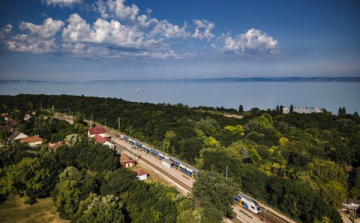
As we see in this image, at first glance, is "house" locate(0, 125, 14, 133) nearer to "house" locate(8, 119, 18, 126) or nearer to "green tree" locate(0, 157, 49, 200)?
"house" locate(8, 119, 18, 126)

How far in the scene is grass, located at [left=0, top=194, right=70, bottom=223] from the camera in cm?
2849

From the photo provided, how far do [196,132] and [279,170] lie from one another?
19265mm

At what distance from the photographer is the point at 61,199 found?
28.1 m

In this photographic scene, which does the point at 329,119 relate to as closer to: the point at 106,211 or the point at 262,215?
the point at 262,215

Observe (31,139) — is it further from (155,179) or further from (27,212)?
(155,179)

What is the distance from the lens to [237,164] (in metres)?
37.6

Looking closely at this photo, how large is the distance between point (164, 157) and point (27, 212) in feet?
79.2

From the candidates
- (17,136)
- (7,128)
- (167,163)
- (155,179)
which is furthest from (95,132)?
(155,179)

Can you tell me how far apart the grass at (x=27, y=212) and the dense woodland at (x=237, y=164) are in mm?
1930

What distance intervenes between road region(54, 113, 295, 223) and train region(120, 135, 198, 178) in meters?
0.71

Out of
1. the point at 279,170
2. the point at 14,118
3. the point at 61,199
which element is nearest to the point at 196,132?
the point at 279,170

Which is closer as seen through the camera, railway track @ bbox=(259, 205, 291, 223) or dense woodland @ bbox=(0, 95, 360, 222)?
dense woodland @ bbox=(0, 95, 360, 222)

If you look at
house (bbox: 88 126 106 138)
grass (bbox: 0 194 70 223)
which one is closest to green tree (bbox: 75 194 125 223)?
grass (bbox: 0 194 70 223)

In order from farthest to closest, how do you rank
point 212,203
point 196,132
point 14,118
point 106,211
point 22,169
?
point 14,118 → point 196,132 → point 22,169 → point 212,203 → point 106,211
